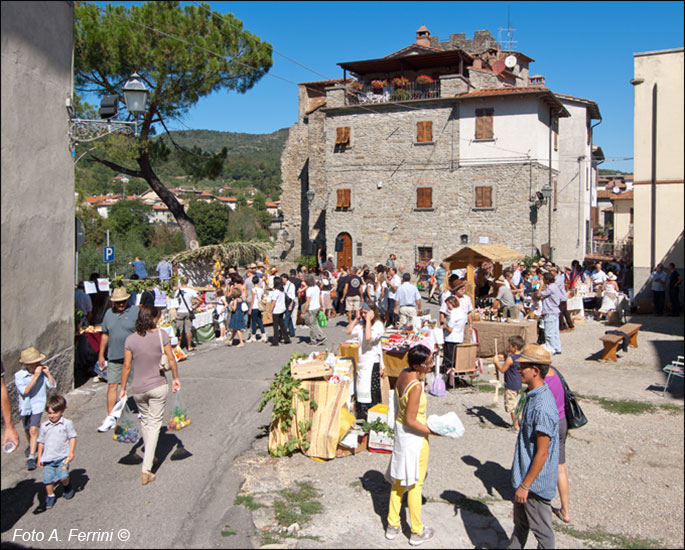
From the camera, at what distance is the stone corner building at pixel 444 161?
27609 mm

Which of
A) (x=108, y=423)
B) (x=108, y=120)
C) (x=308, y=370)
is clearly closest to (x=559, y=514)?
(x=308, y=370)

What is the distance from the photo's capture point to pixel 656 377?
1023cm

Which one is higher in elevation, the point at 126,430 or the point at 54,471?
the point at 54,471

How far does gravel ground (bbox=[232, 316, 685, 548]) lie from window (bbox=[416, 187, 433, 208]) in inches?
821

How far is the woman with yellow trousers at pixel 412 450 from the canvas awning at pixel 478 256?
1450 cm

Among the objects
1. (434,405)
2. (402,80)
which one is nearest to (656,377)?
(434,405)

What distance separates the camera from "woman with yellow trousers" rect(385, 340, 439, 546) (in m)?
4.71

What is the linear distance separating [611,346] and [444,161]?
61.1ft

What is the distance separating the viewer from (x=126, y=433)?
699cm

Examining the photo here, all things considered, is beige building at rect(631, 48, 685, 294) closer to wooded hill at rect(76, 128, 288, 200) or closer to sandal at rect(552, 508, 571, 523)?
sandal at rect(552, 508, 571, 523)

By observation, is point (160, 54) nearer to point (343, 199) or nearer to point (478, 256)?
point (343, 199)

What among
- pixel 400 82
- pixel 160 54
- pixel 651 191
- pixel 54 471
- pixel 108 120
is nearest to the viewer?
pixel 54 471

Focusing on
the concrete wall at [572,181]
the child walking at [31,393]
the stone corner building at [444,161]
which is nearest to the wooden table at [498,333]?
the child walking at [31,393]

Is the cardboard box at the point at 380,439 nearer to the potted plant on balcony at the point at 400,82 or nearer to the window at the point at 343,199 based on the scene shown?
the window at the point at 343,199
